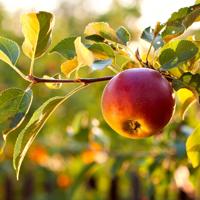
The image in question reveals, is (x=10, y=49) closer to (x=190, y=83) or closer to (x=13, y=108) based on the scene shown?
(x=13, y=108)

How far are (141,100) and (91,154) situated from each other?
7.77 feet

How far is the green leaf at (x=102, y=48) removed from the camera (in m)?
1.17

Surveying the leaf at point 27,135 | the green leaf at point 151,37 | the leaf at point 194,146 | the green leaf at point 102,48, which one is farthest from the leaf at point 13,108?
the leaf at point 194,146

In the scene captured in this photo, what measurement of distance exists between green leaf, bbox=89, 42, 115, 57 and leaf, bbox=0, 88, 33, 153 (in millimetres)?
147

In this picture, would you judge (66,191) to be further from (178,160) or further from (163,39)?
(163,39)

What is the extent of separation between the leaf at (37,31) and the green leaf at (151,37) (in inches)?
7.3

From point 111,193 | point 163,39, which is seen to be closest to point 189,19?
point 163,39

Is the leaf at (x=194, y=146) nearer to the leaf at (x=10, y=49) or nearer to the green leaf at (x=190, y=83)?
the green leaf at (x=190, y=83)

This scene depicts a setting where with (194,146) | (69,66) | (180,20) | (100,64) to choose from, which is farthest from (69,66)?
(194,146)

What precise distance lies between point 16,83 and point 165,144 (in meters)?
3.08

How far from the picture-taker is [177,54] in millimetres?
1144

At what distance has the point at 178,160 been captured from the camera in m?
2.38

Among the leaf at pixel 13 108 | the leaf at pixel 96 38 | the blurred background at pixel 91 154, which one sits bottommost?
the blurred background at pixel 91 154

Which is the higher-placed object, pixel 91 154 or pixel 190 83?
pixel 190 83
